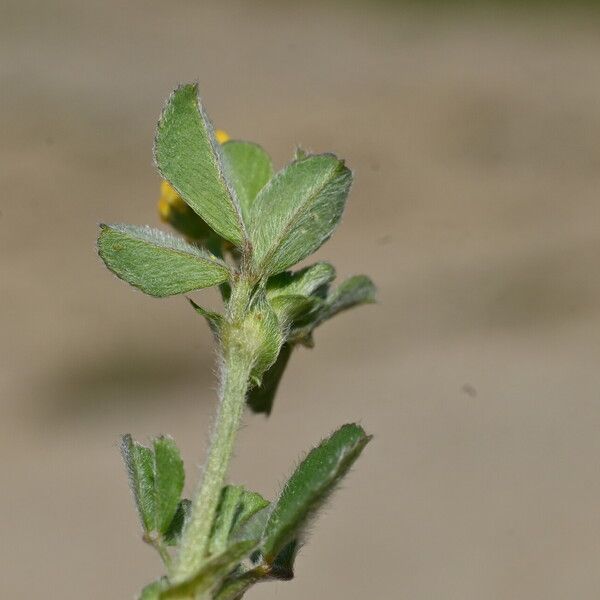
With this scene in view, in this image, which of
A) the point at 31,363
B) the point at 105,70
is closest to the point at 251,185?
the point at 31,363

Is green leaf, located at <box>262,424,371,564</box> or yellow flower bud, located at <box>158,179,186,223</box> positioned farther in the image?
yellow flower bud, located at <box>158,179,186,223</box>

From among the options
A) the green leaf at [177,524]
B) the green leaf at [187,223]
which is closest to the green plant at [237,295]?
the green leaf at [177,524]

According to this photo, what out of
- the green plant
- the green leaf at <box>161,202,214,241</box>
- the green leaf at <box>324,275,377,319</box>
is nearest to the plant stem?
the green plant

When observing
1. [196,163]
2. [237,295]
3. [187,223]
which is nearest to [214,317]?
[237,295]

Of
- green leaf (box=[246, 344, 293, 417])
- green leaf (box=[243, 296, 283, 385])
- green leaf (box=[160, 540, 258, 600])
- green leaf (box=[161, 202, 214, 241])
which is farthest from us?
green leaf (box=[161, 202, 214, 241])

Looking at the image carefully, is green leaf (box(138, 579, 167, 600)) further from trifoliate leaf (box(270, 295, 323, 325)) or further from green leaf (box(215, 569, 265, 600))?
trifoliate leaf (box(270, 295, 323, 325))

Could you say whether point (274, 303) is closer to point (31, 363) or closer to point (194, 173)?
point (194, 173)

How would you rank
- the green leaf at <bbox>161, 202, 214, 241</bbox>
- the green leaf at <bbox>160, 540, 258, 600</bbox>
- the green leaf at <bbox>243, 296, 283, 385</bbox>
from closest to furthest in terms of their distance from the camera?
the green leaf at <bbox>160, 540, 258, 600</bbox> → the green leaf at <bbox>243, 296, 283, 385</bbox> → the green leaf at <bbox>161, 202, 214, 241</bbox>

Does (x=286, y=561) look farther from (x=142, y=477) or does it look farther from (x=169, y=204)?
(x=169, y=204)

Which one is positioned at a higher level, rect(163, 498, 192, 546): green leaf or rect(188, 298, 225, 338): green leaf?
rect(188, 298, 225, 338): green leaf
